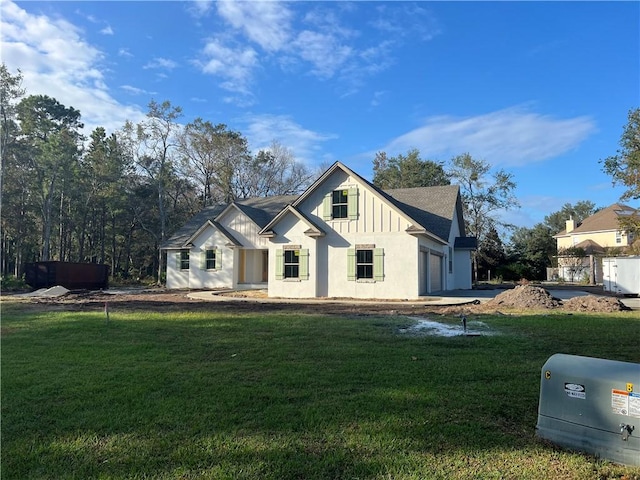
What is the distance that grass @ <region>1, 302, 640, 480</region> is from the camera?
331cm

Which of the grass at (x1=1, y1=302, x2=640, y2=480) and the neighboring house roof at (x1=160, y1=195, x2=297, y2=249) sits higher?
the neighboring house roof at (x1=160, y1=195, x2=297, y2=249)

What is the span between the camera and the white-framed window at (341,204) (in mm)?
19209

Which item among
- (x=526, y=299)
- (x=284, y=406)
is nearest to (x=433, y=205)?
(x=526, y=299)

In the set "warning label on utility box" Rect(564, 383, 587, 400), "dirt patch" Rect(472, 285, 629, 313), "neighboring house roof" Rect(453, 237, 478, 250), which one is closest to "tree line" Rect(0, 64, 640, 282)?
"neighboring house roof" Rect(453, 237, 478, 250)

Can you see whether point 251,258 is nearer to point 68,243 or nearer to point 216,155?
point 216,155

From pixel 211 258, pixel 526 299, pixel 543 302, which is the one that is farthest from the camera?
pixel 211 258

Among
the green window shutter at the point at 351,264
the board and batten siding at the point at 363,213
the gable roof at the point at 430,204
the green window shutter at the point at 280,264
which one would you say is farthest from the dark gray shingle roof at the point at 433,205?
the green window shutter at the point at 280,264

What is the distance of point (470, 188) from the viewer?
42406 millimetres

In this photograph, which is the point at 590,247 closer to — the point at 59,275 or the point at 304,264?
the point at 304,264

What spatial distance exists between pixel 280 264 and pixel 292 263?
62 cm

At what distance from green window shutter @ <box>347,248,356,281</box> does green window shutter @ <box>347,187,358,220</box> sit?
1.49 metres

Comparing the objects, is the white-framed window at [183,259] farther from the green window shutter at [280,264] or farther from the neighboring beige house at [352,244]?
the green window shutter at [280,264]

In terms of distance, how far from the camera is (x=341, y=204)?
19.5 m

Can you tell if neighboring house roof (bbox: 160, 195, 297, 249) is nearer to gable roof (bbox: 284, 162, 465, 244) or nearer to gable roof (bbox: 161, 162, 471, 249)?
gable roof (bbox: 161, 162, 471, 249)
